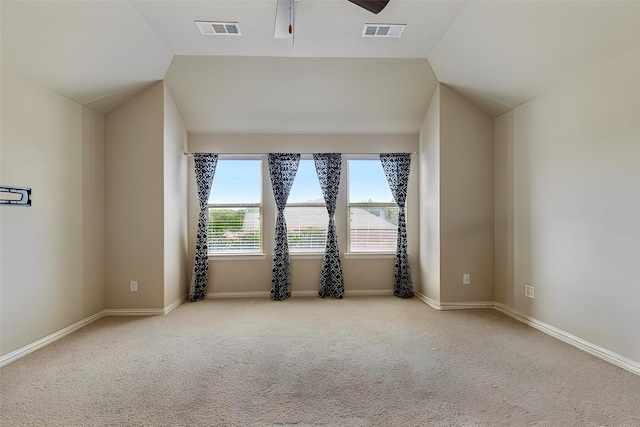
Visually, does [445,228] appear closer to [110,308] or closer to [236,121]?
[236,121]

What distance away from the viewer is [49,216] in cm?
313

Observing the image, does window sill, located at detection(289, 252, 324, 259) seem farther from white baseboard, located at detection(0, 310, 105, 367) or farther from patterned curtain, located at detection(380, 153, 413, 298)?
white baseboard, located at detection(0, 310, 105, 367)

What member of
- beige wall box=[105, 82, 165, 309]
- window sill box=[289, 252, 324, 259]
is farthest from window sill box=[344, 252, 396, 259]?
beige wall box=[105, 82, 165, 309]

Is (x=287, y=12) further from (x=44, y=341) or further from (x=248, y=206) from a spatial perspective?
(x=44, y=341)

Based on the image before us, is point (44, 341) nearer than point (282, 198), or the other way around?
point (44, 341)

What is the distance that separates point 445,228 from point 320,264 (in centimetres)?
192

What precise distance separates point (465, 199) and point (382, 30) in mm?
2325

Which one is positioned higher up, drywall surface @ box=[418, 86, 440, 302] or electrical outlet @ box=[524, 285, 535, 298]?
drywall surface @ box=[418, 86, 440, 302]

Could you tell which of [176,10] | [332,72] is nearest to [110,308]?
[176,10]

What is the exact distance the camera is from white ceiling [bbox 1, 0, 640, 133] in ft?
8.60

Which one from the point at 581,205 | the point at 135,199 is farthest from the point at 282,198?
the point at 581,205

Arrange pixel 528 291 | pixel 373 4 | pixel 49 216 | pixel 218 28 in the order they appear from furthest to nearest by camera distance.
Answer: pixel 528 291 → pixel 218 28 → pixel 49 216 → pixel 373 4

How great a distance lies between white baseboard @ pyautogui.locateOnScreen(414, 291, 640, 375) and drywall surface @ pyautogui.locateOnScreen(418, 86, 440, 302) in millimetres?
122

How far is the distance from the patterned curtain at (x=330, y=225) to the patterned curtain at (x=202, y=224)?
63.9 inches
